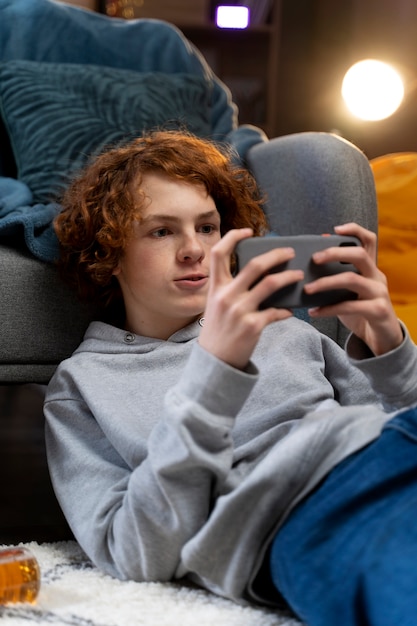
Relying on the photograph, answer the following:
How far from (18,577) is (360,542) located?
362mm

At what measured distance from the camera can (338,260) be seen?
89 cm

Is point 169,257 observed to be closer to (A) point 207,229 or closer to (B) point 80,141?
(A) point 207,229

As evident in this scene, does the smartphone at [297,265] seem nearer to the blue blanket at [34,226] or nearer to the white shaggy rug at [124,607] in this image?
the white shaggy rug at [124,607]

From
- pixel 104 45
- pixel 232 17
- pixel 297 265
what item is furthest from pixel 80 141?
pixel 232 17

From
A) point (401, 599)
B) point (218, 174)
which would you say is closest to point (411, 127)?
point (218, 174)

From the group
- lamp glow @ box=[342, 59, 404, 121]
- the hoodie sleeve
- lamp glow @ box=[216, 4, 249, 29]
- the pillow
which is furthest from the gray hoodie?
lamp glow @ box=[216, 4, 249, 29]

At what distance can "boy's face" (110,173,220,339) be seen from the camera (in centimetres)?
110

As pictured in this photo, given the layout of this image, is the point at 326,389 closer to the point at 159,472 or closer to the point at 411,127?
the point at 159,472

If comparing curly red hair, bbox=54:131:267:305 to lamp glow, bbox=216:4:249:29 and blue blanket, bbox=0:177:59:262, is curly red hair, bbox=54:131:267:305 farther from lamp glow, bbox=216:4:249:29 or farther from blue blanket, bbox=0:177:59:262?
lamp glow, bbox=216:4:249:29

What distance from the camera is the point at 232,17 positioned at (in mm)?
4109

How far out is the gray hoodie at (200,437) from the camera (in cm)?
85

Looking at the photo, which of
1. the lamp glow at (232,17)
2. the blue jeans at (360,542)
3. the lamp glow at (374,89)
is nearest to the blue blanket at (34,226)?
the blue jeans at (360,542)

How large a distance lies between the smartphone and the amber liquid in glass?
0.37 meters

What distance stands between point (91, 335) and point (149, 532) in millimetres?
371
